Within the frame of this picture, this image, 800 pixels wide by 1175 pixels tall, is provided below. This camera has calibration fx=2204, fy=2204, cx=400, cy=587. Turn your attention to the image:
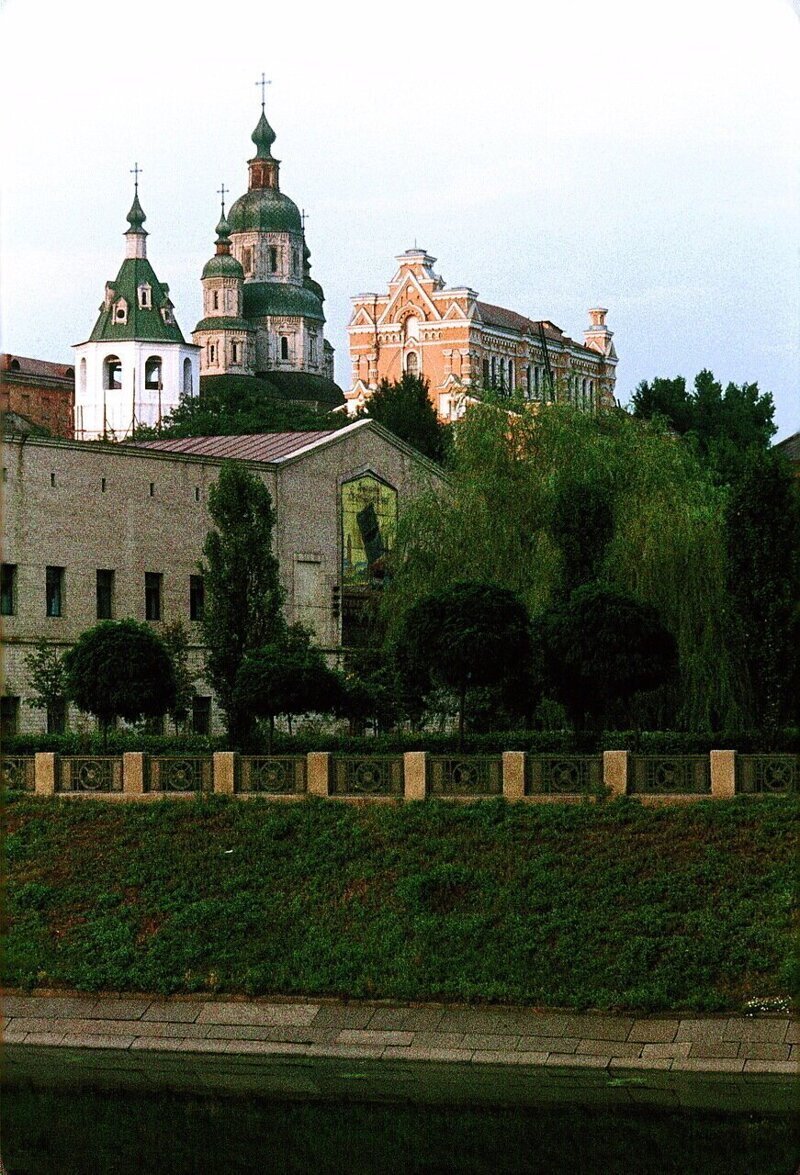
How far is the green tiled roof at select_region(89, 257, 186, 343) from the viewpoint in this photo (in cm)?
10419

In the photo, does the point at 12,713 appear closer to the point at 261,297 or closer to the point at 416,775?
the point at 416,775

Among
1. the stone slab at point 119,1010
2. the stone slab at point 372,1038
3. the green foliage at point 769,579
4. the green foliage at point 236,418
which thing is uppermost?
the green foliage at point 236,418

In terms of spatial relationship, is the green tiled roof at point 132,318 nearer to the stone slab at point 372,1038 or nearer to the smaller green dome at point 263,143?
the smaller green dome at point 263,143

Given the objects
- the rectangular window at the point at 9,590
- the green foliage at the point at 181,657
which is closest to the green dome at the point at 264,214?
the green foliage at the point at 181,657

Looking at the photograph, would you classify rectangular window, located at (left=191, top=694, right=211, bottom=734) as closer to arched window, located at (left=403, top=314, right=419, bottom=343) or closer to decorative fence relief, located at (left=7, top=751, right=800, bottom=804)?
decorative fence relief, located at (left=7, top=751, right=800, bottom=804)

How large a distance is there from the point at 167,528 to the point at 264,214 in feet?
281

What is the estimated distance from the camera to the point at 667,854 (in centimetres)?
1984

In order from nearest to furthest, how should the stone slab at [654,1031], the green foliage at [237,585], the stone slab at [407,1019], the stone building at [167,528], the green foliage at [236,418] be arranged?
the stone slab at [654,1031] → the stone slab at [407,1019] → the green foliage at [237,585] → the stone building at [167,528] → the green foliage at [236,418]

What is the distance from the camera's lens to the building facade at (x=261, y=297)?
11556 cm

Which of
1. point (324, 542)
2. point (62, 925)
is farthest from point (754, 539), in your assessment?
point (324, 542)

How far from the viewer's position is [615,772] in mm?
20938

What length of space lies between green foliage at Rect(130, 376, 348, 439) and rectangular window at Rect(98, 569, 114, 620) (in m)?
33.4

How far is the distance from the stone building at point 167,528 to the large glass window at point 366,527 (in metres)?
0.02

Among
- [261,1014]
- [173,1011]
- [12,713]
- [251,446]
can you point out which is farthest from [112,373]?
[261,1014]
